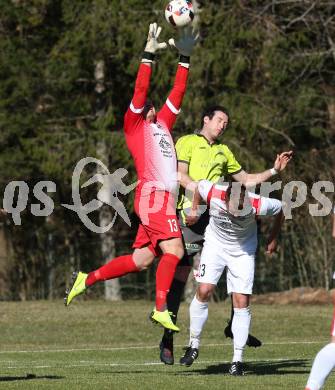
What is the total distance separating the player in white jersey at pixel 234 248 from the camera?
10.6 meters

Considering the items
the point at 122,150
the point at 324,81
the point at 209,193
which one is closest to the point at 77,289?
the point at 209,193

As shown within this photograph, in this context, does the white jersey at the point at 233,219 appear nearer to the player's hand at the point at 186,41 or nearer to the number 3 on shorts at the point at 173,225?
the number 3 on shorts at the point at 173,225

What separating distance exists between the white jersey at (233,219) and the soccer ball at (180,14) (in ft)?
5.39

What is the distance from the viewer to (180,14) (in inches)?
452

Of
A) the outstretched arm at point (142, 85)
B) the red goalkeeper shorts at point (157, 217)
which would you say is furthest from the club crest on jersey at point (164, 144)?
the red goalkeeper shorts at point (157, 217)

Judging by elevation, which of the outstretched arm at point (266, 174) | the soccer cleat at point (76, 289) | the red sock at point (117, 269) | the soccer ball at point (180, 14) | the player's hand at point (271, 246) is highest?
the soccer ball at point (180, 14)

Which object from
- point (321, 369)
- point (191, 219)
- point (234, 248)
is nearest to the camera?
point (321, 369)

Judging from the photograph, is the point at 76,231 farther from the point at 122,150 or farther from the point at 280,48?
the point at 280,48

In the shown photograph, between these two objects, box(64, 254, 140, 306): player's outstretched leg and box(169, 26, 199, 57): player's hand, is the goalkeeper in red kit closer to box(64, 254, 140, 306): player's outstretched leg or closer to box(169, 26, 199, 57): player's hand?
box(64, 254, 140, 306): player's outstretched leg

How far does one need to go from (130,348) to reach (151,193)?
473cm

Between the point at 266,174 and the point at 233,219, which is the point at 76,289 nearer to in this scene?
the point at 233,219

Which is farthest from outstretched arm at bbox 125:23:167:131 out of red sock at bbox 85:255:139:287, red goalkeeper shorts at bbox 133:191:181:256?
red sock at bbox 85:255:139:287

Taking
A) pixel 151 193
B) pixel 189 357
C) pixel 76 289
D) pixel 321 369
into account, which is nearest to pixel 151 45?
pixel 151 193

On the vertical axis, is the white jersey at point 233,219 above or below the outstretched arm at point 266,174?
below
